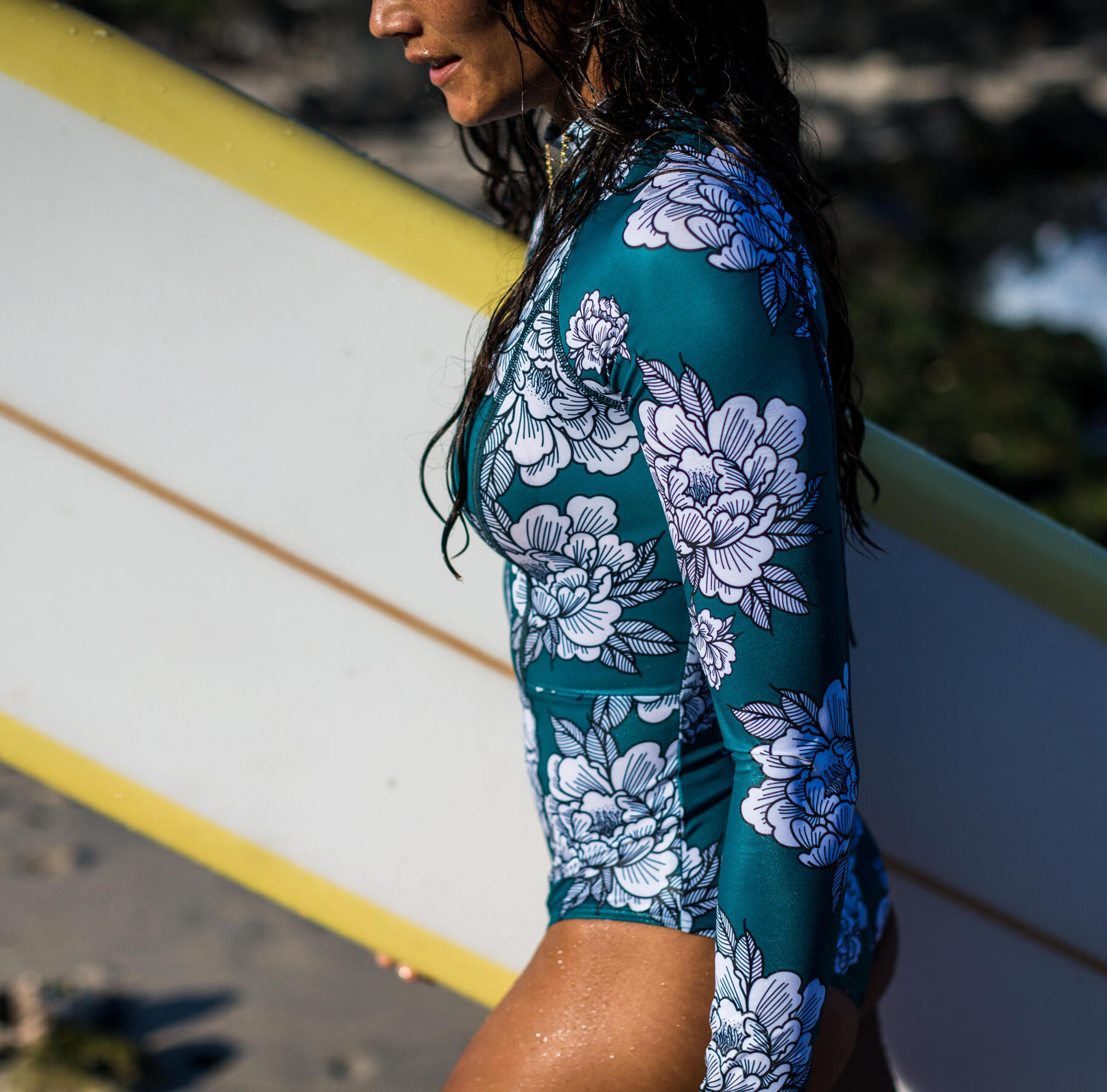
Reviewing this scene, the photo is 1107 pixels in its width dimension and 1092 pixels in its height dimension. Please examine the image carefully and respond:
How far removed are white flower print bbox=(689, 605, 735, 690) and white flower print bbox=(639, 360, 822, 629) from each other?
19 millimetres

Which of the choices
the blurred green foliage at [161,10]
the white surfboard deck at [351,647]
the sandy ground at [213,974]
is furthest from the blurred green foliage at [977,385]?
the blurred green foliage at [161,10]

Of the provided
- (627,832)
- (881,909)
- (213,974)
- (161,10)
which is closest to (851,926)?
(881,909)

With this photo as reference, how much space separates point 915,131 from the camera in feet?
29.0

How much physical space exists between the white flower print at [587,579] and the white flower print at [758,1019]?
9.1 inches

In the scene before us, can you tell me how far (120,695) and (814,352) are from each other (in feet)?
3.81

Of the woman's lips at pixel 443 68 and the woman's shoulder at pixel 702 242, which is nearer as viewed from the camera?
the woman's shoulder at pixel 702 242

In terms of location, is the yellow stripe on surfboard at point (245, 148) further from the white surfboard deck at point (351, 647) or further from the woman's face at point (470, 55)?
the woman's face at point (470, 55)

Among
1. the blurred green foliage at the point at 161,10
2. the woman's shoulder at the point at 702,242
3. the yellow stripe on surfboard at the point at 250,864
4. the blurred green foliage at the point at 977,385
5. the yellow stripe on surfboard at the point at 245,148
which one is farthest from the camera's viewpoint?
the blurred green foliage at the point at 161,10

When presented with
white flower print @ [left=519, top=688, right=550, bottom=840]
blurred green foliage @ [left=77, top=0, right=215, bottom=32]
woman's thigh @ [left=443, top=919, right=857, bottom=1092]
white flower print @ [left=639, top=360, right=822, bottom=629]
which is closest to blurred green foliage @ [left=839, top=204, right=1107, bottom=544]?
white flower print @ [left=519, top=688, right=550, bottom=840]

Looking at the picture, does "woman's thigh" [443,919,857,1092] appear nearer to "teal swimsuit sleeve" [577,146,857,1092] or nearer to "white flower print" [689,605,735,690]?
"teal swimsuit sleeve" [577,146,857,1092]

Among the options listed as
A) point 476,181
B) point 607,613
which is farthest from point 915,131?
point 607,613

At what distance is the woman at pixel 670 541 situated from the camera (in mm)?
744

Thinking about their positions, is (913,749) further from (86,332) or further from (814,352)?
(86,332)

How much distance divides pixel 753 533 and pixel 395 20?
52 centimetres
